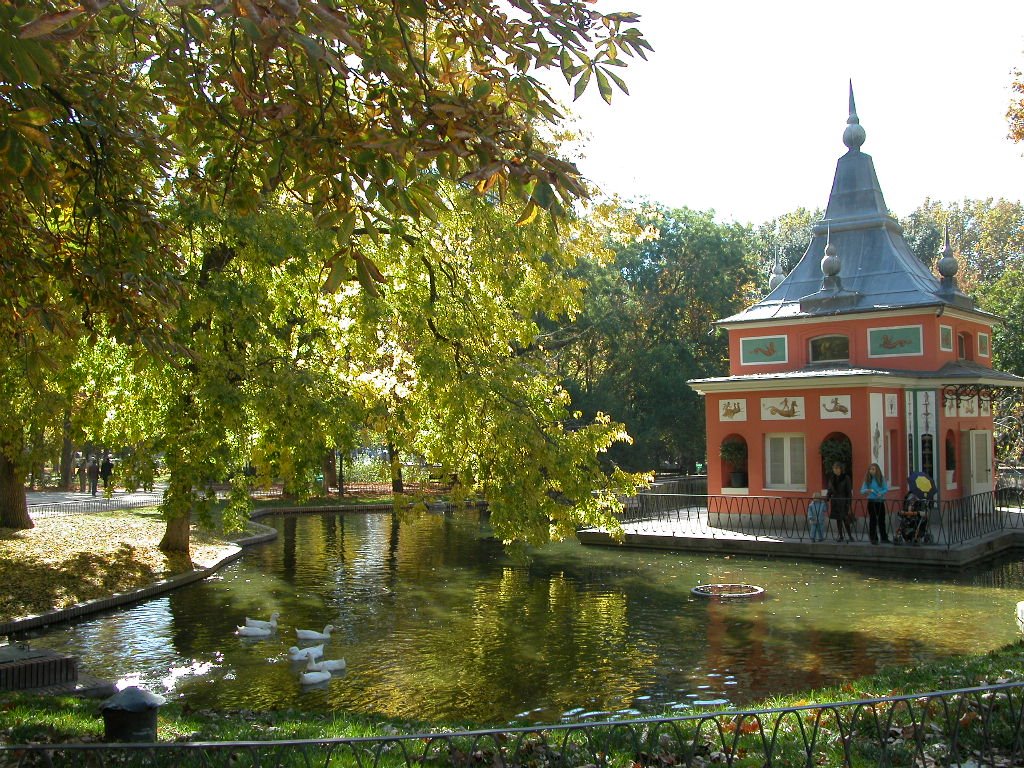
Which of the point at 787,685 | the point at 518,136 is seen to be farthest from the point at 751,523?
the point at 518,136

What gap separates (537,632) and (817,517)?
38.7 feet

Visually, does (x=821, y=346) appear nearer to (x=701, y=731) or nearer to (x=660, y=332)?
(x=660, y=332)

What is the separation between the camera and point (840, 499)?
24.7 meters

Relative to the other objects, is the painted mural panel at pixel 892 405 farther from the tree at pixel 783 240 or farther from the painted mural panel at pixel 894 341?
the tree at pixel 783 240

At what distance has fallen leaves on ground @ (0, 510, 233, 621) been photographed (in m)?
17.8

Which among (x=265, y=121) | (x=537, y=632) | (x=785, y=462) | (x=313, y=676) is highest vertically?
(x=265, y=121)

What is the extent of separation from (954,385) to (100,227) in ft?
82.4

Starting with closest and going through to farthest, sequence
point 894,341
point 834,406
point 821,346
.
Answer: point 834,406, point 894,341, point 821,346

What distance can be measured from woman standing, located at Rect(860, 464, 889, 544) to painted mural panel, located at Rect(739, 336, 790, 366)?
6254 mm

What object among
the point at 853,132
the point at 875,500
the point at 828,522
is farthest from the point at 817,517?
the point at 853,132

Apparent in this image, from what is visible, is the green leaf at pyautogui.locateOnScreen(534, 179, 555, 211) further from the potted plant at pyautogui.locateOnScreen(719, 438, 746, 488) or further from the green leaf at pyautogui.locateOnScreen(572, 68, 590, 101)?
the potted plant at pyautogui.locateOnScreen(719, 438, 746, 488)

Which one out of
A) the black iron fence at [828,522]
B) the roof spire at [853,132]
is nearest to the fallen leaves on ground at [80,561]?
the black iron fence at [828,522]

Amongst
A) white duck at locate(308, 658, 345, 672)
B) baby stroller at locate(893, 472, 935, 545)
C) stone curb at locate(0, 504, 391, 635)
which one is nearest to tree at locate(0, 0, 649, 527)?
white duck at locate(308, 658, 345, 672)

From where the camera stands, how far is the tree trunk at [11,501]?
2520 centimetres
